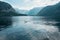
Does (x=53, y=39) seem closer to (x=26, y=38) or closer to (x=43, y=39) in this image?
(x=43, y=39)

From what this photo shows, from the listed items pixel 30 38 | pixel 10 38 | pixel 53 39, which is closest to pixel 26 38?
pixel 30 38

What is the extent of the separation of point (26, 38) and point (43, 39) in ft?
11.6

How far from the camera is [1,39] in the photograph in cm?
3012

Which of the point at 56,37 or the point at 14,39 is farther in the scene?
the point at 56,37

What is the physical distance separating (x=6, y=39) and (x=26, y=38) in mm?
4105

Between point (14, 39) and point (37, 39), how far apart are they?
4.77 meters

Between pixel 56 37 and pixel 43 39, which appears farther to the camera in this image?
pixel 56 37

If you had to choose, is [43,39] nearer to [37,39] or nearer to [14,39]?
[37,39]

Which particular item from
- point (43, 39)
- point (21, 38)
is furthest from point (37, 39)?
point (21, 38)

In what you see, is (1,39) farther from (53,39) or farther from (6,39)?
(53,39)

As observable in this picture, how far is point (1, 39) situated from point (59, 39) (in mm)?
12288

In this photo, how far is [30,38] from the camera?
103 feet

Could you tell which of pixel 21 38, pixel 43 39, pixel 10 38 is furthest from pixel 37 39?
pixel 10 38

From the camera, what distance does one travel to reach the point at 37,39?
102ft
